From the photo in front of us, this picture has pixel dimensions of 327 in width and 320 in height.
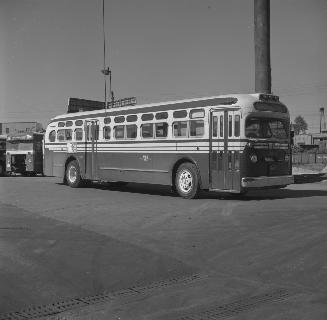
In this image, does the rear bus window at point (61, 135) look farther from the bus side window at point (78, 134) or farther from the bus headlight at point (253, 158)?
the bus headlight at point (253, 158)

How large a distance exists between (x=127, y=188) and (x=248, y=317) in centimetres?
1499

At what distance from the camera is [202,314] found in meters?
5.05

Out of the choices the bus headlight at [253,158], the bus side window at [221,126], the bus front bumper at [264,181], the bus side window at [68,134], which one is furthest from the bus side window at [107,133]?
the bus front bumper at [264,181]

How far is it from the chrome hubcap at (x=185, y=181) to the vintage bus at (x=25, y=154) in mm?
18257

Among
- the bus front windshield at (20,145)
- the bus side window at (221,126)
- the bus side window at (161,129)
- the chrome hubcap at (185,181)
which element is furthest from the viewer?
the bus front windshield at (20,145)

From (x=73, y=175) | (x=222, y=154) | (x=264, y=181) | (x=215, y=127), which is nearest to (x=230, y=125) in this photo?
(x=215, y=127)

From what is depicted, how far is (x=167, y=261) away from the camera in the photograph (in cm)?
727

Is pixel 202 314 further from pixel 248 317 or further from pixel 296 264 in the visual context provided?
pixel 296 264

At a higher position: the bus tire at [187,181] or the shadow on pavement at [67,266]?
the bus tire at [187,181]

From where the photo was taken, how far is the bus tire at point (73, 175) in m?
20.0

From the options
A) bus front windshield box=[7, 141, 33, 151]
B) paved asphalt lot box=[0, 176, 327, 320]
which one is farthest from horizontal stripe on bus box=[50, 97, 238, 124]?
bus front windshield box=[7, 141, 33, 151]

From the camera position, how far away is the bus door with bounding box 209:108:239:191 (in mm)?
14375

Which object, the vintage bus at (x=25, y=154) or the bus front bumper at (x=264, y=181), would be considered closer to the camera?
the bus front bumper at (x=264, y=181)

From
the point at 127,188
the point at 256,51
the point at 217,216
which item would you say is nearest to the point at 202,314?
the point at 217,216
